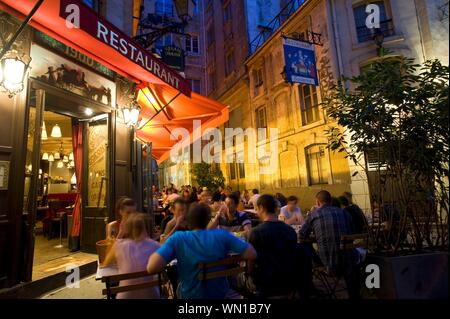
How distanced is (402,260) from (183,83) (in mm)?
5251

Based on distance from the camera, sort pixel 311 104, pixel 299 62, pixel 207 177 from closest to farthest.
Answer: pixel 299 62
pixel 311 104
pixel 207 177

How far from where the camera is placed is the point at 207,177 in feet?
61.8

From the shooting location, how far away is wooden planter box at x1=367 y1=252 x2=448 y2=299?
101 inches

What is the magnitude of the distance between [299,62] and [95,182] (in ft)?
25.6

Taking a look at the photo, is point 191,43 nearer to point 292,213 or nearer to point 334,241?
point 292,213

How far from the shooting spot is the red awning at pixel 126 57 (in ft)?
12.5

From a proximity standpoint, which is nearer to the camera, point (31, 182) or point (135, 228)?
point (135, 228)

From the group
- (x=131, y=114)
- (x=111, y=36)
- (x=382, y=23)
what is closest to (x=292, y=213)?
(x=131, y=114)

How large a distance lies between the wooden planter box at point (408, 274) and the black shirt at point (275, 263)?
3.33 ft

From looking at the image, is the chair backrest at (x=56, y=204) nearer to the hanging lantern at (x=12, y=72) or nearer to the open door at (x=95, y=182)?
the open door at (x=95, y=182)

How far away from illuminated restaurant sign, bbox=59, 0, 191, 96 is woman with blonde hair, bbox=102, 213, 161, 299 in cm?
298

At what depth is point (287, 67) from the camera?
9203mm

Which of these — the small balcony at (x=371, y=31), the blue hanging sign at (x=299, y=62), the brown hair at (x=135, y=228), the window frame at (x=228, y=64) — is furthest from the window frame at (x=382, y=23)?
the brown hair at (x=135, y=228)

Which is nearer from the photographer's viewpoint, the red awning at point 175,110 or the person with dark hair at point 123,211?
the person with dark hair at point 123,211
